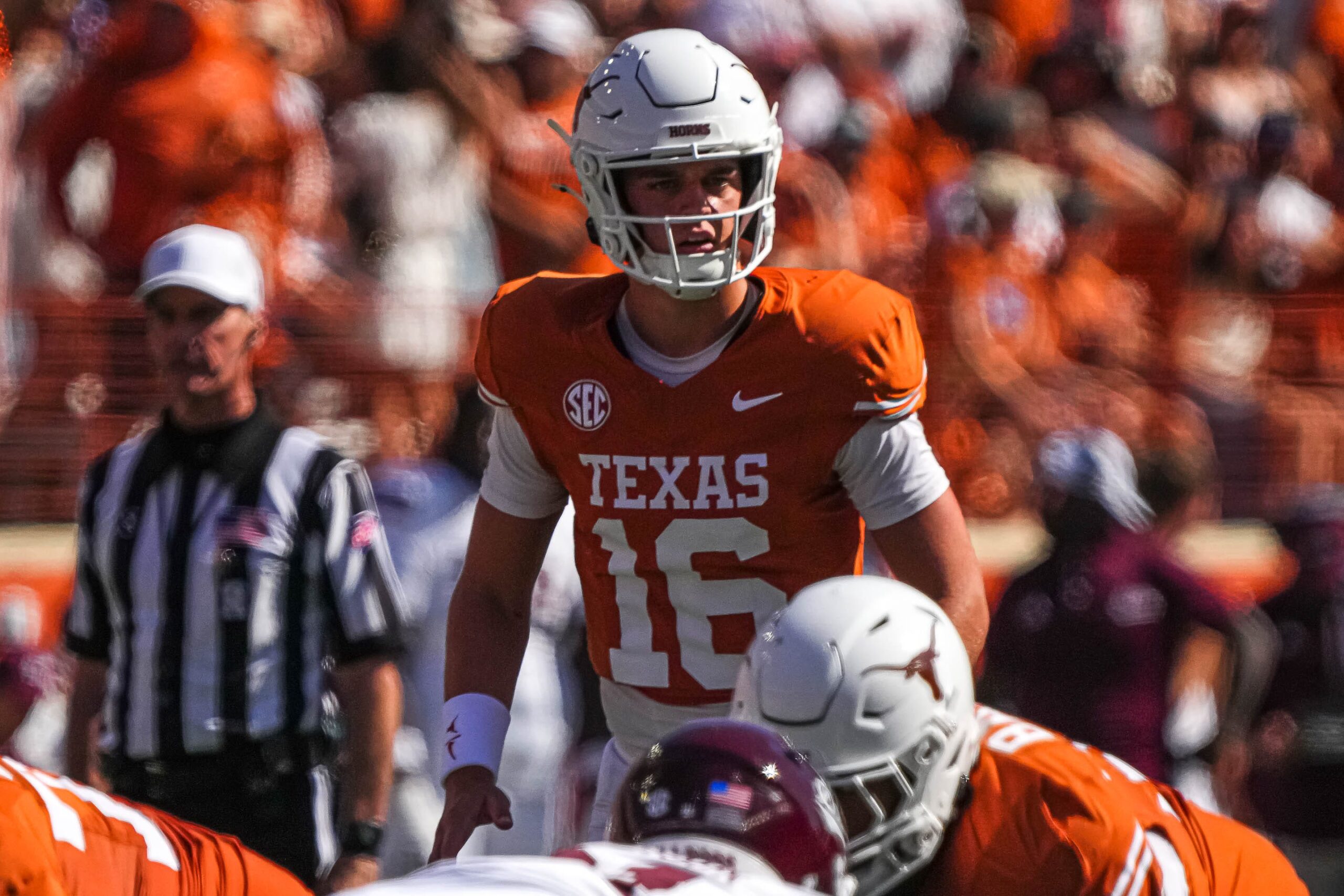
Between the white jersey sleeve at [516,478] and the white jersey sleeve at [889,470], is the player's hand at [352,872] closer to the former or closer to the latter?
the white jersey sleeve at [516,478]

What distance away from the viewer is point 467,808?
284 cm

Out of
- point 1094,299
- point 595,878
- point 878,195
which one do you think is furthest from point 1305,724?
point 595,878

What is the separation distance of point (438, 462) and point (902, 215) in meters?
2.73

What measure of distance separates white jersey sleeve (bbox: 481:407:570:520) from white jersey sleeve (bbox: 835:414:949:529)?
0.51 metres

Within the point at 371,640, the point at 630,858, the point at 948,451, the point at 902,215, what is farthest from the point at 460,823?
the point at 902,215

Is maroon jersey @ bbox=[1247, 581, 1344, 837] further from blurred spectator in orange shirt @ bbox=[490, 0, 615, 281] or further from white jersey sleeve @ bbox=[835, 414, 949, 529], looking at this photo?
white jersey sleeve @ bbox=[835, 414, 949, 529]

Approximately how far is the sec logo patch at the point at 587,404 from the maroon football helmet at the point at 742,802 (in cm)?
102

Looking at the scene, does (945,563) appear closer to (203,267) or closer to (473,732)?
(473,732)

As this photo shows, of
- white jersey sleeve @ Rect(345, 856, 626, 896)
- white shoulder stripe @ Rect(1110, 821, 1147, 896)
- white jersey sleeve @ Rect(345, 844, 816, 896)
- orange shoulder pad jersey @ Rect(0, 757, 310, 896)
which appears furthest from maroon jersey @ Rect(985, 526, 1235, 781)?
white jersey sleeve @ Rect(345, 856, 626, 896)

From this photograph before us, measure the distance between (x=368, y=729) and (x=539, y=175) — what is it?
3.16 m

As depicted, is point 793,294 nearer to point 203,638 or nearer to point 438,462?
point 203,638

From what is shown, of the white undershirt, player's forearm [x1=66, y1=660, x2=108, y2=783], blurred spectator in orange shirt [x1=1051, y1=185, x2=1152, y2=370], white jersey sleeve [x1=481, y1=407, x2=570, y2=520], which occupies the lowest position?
blurred spectator in orange shirt [x1=1051, y1=185, x2=1152, y2=370]

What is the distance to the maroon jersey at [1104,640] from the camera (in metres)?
5.08

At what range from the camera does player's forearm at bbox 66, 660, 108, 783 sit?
12.4 ft
